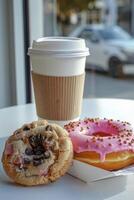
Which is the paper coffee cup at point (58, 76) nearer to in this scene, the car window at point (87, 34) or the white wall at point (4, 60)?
the white wall at point (4, 60)

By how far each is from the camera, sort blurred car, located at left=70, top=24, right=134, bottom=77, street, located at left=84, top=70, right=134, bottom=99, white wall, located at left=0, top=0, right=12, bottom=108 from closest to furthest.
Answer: white wall, located at left=0, top=0, right=12, bottom=108, street, located at left=84, top=70, right=134, bottom=99, blurred car, located at left=70, top=24, right=134, bottom=77

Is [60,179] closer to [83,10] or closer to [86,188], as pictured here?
[86,188]

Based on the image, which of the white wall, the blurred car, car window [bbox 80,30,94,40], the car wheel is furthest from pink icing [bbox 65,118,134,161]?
car window [bbox 80,30,94,40]

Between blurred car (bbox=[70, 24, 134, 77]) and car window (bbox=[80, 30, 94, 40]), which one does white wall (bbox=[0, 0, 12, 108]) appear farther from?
car window (bbox=[80, 30, 94, 40])

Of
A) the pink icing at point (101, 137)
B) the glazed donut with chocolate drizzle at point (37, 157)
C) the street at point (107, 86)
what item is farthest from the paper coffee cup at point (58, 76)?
the street at point (107, 86)

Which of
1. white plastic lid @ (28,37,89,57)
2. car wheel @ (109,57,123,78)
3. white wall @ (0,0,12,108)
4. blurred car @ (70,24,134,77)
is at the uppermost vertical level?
white plastic lid @ (28,37,89,57)

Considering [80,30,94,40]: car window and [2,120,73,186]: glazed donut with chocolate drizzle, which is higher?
[2,120,73,186]: glazed donut with chocolate drizzle

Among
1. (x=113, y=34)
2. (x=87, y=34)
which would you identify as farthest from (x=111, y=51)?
(x=87, y=34)
